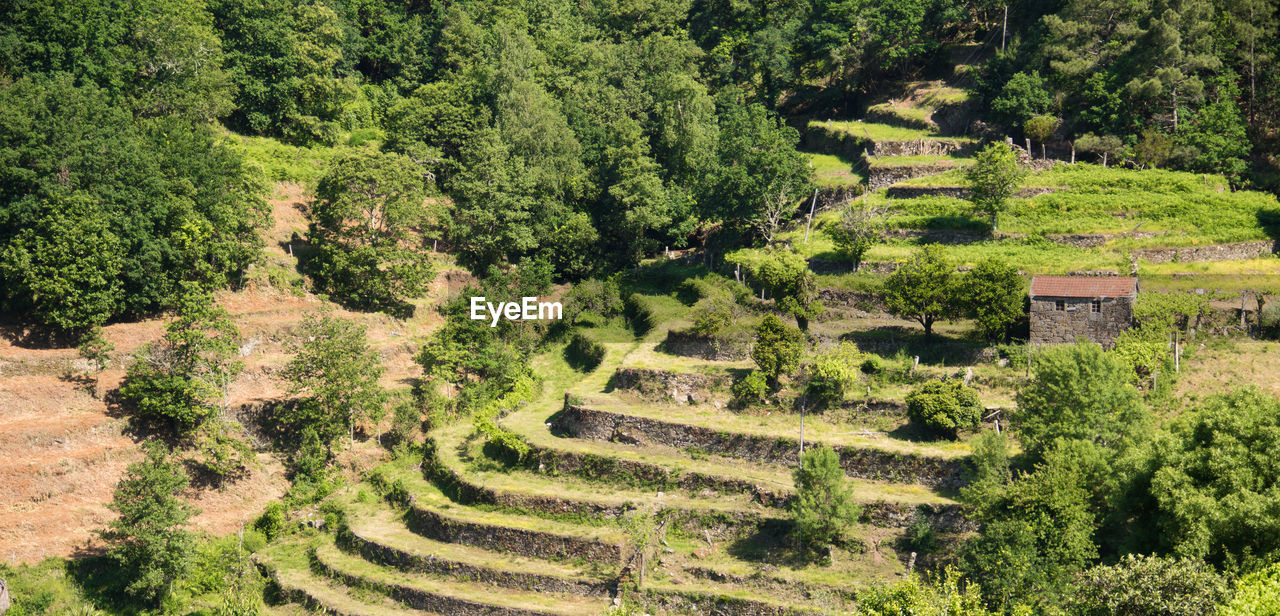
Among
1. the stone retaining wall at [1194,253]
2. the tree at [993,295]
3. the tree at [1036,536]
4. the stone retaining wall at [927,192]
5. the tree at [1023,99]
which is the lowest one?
the tree at [1036,536]

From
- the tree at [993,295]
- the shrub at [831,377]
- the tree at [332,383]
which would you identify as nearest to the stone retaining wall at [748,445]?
the shrub at [831,377]

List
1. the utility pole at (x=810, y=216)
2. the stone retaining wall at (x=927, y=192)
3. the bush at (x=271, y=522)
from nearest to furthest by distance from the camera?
the bush at (x=271, y=522) < the utility pole at (x=810, y=216) < the stone retaining wall at (x=927, y=192)

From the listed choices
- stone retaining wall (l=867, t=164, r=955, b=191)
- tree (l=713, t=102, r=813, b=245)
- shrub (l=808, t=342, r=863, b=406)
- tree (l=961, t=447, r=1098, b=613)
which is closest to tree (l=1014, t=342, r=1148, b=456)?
tree (l=961, t=447, r=1098, b=613)

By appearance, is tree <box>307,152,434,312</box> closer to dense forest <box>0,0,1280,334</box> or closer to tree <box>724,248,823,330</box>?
dense forest <box>0,0,1280,334</box>

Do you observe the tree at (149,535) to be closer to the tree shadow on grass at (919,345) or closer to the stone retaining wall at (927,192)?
the tree shadow on grass at (919,345)

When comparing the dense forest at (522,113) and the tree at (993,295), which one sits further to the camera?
the dense forest at (522,113)

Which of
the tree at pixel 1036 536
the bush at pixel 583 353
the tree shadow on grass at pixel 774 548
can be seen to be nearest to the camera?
the tree at pixel 1036 536

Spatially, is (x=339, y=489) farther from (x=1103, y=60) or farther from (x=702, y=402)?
(x=1103, y=60)

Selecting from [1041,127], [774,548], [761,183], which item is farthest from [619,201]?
[774,548]
